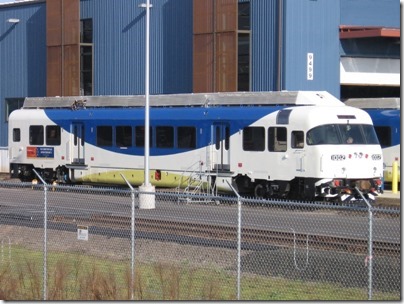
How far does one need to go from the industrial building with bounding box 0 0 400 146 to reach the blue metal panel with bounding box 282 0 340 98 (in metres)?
0.04

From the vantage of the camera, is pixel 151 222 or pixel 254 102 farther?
pixel 254 102

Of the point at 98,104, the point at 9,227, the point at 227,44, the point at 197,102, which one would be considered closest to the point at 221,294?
the point at 9,227

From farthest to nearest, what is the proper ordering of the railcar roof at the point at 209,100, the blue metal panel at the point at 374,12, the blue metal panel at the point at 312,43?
the blue metal panel at the point at 374,12 → the blue metal panel at the point at 312,43 → the railcar roof at the point at 209,100

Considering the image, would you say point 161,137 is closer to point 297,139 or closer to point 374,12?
point 297,139

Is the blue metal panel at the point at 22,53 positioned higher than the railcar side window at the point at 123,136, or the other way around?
the blue metal panel at the point at 22,53


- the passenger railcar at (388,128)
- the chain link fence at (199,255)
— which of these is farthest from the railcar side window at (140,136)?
the chain link fence at (199,255)

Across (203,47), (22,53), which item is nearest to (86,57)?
(22,53)

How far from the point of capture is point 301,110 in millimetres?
28047

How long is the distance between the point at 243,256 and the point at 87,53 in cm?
3279

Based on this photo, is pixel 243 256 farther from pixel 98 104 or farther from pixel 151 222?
pixel 98 104

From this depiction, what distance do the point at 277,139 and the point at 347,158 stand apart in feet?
7.24

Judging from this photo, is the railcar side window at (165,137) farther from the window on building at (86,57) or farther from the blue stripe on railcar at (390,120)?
the window on building at (86,57)

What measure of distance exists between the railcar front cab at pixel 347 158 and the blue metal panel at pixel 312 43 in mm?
10985

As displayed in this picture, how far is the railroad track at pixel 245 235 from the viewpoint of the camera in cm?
1520
